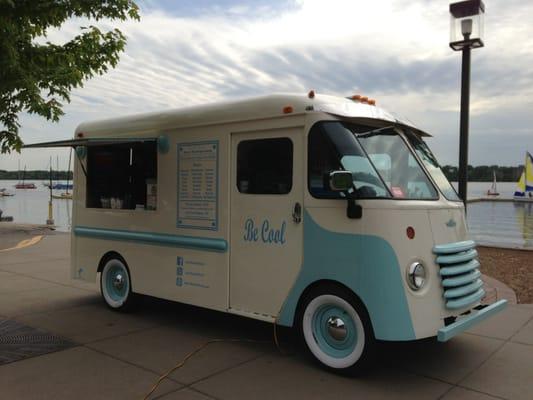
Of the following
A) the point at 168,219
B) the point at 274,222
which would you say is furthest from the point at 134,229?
the point at 274,222

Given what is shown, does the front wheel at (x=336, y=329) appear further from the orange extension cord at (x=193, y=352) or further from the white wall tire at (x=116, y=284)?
the white wall tire at (x=116, y=284)

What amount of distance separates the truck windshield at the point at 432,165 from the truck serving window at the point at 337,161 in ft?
2.81

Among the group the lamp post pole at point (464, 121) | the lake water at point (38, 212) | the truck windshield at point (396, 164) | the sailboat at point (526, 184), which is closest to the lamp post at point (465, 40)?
the lamp post pole at point (464, 121)

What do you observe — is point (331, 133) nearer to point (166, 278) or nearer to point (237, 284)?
point (237, 284)

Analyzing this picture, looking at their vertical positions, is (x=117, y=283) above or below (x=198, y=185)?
below

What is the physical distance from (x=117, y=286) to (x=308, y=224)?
3.38m

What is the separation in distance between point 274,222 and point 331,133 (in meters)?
1.06

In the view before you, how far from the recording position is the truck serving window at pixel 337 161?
14.7 feet

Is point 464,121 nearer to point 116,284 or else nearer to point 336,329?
point 336,329

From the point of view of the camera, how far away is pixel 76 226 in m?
7.33

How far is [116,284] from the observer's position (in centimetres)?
691

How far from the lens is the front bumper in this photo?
4195 mm

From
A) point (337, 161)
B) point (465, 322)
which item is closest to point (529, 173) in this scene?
point (465, 322)

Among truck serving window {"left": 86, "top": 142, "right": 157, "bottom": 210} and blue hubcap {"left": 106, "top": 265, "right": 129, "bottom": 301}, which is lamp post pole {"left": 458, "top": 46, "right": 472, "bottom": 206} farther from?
blue hubcap {"left": 106, "top": 265, "right": 129, "bottom": 301}
